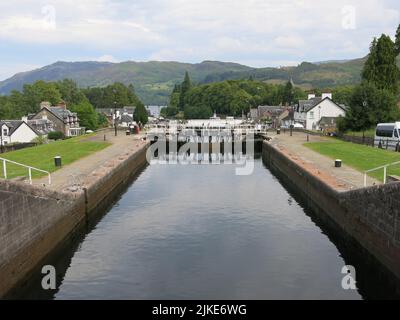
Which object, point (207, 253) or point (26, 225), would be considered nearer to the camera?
point (26, 225)

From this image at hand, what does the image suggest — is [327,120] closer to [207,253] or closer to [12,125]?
[12,125]

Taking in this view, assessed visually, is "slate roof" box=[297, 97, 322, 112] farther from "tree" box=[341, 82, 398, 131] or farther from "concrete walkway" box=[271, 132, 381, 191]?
"concrete walkway" box=[271, 132, 381, 191]

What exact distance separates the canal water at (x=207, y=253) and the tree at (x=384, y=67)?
48.4 meters

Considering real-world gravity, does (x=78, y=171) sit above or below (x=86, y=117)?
below

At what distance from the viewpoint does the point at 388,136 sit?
159 feet

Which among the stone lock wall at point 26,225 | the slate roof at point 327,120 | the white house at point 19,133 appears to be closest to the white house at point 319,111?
the slate roof at point 327,120

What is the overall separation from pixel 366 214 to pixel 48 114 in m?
94.9

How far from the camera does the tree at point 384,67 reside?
74.1m

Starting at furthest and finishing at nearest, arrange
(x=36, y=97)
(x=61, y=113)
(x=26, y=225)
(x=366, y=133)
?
(x=36, y=97) → (x=61, y=113) → (x=366, y=133) → (x=26, y=225)

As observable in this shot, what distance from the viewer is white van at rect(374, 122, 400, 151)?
46.6 m

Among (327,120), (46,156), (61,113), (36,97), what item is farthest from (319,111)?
(36,97)

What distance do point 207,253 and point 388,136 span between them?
34.6 meters
